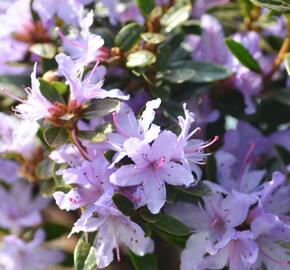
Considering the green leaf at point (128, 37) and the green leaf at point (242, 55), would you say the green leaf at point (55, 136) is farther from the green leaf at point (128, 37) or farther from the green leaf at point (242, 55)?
the green leaf at point (242, 55)

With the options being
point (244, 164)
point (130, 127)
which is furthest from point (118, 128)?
point (244, 164)

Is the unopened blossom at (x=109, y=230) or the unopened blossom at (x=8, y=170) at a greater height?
the unopened blossom at (x=109, y=230)

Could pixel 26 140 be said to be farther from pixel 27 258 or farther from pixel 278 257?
pixel 278 257

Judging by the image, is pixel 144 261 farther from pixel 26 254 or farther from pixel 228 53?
pixel 228 53

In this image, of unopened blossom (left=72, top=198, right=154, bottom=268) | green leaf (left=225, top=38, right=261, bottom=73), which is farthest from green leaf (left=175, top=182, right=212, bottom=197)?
green leaf (left=225, top=38, right=261, bottom=73)

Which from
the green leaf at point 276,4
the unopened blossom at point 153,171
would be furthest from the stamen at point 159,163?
the green leaf at point 276,4

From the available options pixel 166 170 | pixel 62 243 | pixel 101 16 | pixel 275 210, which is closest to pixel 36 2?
pixel 101 16
